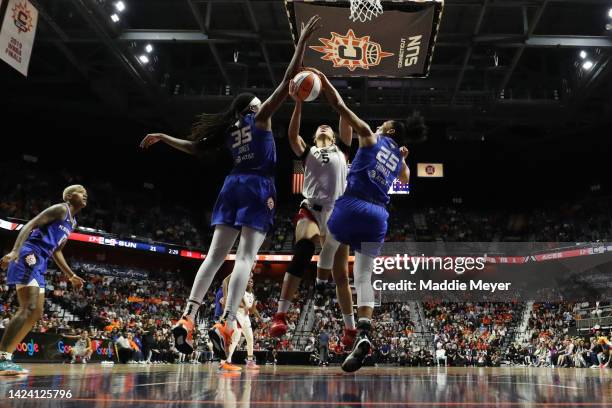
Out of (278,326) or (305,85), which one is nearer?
(305,85)

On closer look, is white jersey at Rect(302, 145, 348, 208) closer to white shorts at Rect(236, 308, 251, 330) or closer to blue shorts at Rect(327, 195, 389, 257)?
blue shorts at Rect(327, 195, 389, 257)

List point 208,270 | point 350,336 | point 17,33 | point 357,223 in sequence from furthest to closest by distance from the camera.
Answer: point 17,33 → point 350,336 → point 357,223 → point 208,270

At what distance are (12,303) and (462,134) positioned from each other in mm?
18049

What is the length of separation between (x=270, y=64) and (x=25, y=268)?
13004 mm

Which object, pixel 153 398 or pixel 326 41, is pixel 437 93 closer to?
pixel 326 41

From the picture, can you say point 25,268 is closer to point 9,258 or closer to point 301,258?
point 9,258

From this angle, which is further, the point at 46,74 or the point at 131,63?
the point at 46,74

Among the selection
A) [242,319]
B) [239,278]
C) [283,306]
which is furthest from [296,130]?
[242,319]

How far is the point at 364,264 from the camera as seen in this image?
4281 mm

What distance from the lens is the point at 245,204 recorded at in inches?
154

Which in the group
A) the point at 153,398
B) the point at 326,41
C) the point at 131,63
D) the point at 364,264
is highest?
the point at 131,63

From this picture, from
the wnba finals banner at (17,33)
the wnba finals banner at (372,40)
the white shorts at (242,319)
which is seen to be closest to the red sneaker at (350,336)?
the white shorts at (242,319)

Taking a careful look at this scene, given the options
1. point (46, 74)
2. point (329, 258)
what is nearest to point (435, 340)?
point (329, 258)

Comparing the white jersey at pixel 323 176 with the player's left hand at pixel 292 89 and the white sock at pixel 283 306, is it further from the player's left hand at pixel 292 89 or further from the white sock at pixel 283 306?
the player's left hand at pixel 292 89
